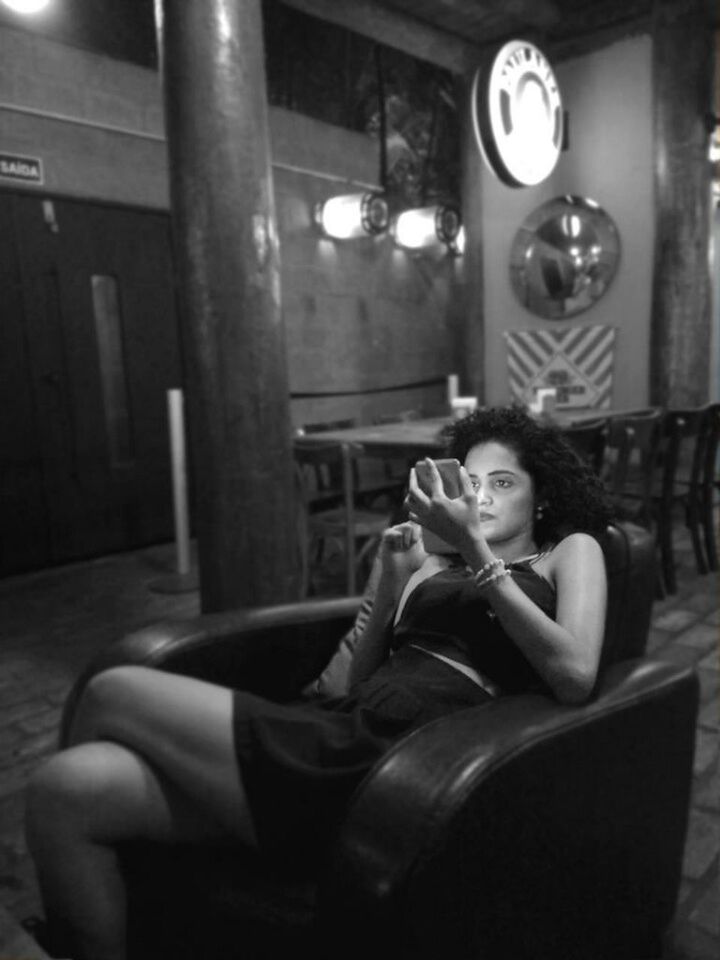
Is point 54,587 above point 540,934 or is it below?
below

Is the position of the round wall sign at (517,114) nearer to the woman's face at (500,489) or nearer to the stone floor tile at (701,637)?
the stone floor tile at (701,637)

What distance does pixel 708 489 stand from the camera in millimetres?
4707

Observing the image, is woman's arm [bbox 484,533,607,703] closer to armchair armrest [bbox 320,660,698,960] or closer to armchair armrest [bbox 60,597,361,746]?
armchair armrest [bbox 320,660,698,960]

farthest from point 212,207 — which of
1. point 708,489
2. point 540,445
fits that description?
point 708,489

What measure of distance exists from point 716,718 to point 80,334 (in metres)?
4.51

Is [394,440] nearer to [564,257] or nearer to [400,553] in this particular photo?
[400,553]

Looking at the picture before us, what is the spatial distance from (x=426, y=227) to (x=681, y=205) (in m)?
2.56

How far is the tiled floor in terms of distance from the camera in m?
1.90

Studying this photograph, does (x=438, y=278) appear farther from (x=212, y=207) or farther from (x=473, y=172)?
(x=212, y=207)

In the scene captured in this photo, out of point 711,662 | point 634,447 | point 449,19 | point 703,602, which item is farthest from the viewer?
point 449,19

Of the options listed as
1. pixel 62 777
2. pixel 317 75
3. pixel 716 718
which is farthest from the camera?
pixel 317 75

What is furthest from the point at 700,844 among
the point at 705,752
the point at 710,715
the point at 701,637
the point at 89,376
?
the point at 89,376

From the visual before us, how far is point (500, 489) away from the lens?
1.25 meters

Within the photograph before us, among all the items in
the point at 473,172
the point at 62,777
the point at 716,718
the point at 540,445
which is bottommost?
the point at 716,718
